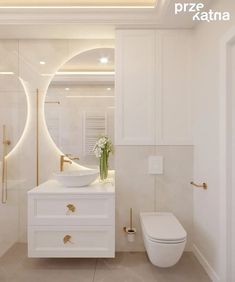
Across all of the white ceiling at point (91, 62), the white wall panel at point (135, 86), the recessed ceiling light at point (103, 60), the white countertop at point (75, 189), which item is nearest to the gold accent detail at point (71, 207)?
the white countertop at point (75, 189)

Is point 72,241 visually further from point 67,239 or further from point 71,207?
point 71,207

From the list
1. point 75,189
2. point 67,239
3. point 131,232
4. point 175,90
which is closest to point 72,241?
point 67,239

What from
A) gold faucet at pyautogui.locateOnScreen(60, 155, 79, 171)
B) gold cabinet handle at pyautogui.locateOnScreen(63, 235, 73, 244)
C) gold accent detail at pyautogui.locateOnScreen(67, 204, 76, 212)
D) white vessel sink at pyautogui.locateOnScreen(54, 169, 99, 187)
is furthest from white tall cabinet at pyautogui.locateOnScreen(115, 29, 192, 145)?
gold cabinet handle at pyautogui.locateOnScreen(63, 235, 73, 244)

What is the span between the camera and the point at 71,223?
2.28 metres

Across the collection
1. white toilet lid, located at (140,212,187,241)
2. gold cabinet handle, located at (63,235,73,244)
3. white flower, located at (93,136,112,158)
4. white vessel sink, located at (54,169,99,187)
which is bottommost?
gold cabinet handle, located at (63,235,73,244)

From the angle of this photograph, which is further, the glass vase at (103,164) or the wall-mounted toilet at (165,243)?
the glass vase at (103,164)

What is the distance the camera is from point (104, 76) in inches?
112

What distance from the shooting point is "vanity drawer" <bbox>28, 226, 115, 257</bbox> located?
2277 mm

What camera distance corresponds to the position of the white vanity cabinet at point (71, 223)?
228 cm

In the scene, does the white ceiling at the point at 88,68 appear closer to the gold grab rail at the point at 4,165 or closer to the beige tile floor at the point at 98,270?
the gold grab rail at the point at 4,165

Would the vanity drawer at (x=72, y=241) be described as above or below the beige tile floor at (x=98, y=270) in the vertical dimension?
above

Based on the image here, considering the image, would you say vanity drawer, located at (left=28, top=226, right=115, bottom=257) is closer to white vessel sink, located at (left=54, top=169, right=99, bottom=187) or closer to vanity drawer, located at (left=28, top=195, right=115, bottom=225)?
vanity drawer, located at (left=28, top=195, right=115, bottom=225)

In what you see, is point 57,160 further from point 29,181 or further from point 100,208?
point 100,208

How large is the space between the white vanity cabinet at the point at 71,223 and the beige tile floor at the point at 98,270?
0.16 meters
